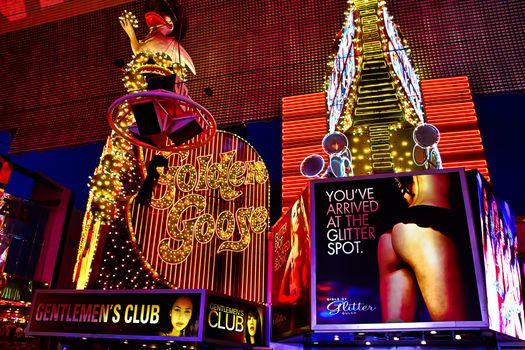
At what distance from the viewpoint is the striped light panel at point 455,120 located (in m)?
10.6

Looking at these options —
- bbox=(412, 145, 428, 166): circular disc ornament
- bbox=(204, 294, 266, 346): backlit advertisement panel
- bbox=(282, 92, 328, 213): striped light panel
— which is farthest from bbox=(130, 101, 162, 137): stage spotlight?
bbox=(412, 145, 428, 166): circular disc ornament

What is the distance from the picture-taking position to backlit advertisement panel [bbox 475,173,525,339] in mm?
6848

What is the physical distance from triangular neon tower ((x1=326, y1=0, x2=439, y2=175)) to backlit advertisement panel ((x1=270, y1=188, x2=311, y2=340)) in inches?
68.5

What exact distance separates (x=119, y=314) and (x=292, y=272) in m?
3.26

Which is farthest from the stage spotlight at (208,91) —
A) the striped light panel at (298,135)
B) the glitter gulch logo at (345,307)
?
the glitter gulch logo at (345,307)

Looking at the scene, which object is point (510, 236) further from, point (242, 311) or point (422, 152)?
point (242, 311)

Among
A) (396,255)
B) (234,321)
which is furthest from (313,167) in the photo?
(234,321)

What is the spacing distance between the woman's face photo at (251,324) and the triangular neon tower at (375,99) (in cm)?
346

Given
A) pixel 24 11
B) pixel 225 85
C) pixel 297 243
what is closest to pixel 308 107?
pixel 225 85

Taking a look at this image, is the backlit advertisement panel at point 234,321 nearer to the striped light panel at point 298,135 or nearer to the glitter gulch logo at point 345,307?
the glitter gulch logo at point 345,307

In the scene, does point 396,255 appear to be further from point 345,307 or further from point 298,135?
point 298,135

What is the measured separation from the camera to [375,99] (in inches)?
402

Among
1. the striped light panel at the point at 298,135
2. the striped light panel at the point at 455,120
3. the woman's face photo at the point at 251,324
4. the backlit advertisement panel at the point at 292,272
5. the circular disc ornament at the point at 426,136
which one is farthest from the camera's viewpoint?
the striped light panel at the point at 298,135

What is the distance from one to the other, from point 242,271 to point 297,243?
8.25 feet
